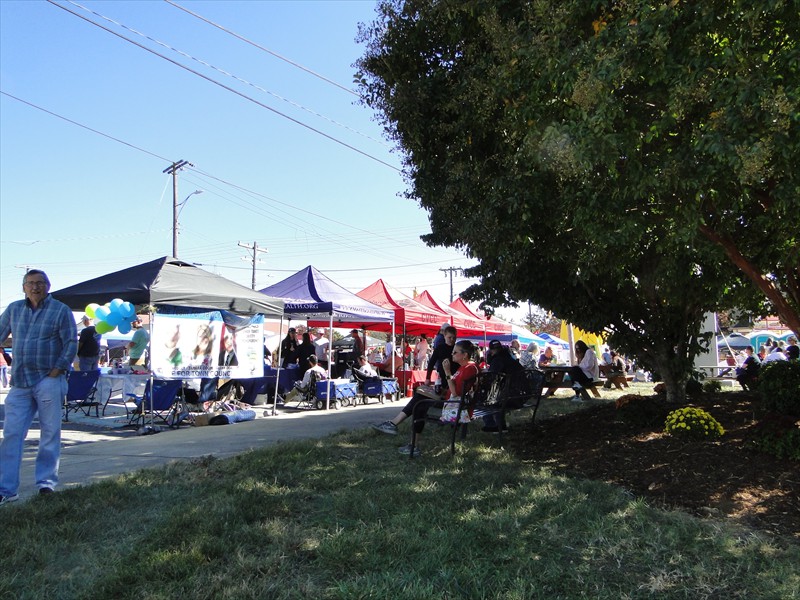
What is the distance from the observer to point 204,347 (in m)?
9.45

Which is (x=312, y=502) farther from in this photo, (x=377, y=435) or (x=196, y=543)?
(x=377, y=435)

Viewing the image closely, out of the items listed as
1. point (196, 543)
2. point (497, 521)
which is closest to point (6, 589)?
point (196, 543)

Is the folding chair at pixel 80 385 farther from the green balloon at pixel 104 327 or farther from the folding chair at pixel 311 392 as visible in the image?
the folding chair at pixel 311 392

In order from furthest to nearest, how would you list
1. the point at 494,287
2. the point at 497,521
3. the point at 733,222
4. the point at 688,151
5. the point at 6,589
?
the point at 494,287, the point at 733,222, the point at 688,151, the point at 497,521, the point at 6,589

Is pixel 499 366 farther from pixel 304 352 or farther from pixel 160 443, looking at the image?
pixel 304 352

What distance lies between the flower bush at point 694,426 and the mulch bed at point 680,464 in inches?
4.0

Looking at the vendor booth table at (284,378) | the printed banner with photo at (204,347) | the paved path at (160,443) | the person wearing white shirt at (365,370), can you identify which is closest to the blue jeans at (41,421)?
the paved path at (160,443)

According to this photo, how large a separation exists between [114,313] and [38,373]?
3.87 metres

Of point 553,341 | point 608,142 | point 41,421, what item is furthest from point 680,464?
point 553,341

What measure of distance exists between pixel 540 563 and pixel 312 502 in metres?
1.83

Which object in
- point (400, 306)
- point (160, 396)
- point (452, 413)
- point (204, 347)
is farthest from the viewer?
point (400, 306)

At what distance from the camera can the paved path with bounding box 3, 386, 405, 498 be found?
19.4ft

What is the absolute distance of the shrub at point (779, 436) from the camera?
5.37 m

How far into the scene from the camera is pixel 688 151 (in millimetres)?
4406
